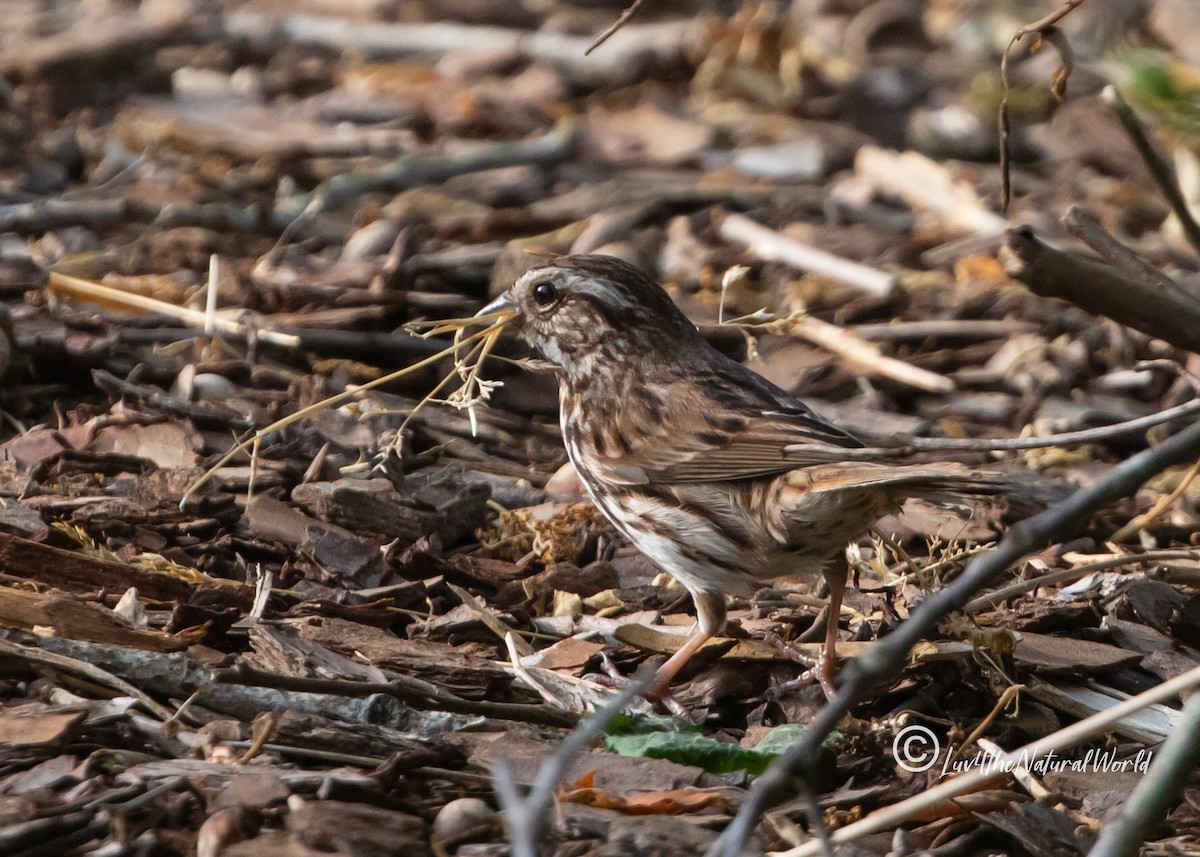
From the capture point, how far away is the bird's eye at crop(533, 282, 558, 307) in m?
5.11

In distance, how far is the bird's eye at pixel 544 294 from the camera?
5105mm

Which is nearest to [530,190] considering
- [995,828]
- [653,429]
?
[653,429]

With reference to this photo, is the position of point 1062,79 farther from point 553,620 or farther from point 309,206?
point 309,206

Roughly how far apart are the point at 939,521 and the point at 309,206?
3.58 m

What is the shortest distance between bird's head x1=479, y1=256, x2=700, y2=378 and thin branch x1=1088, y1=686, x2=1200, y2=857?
8.83 feet

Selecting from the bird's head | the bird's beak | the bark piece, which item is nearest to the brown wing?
the bird's head

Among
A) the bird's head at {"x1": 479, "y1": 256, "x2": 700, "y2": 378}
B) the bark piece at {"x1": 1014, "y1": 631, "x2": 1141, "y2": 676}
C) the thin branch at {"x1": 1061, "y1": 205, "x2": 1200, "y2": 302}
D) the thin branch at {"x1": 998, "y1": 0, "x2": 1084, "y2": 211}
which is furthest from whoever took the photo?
the bird's head at {"x1": 479, "y1": 256, "x2": 700, "y2": 378}

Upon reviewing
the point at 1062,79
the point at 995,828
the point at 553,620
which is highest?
the point at 1062,79

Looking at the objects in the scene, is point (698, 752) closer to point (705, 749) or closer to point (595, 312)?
point (705, 749)

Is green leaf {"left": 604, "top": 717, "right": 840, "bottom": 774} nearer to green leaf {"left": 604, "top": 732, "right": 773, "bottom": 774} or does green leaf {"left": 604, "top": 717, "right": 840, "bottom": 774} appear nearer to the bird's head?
green leaf {"left": 604, "top": 732, "right": 773, "bottom": 774}

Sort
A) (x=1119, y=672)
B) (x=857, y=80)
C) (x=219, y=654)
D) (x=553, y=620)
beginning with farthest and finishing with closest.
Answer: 1. (x=857, y=80)
2. (x=553, y=620)
3. (x=1119, y=672)
4. (x=219, y=654)

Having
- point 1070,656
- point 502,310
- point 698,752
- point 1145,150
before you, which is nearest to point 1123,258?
point 1145,150

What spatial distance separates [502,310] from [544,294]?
0.17m

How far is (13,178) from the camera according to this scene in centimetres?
743
